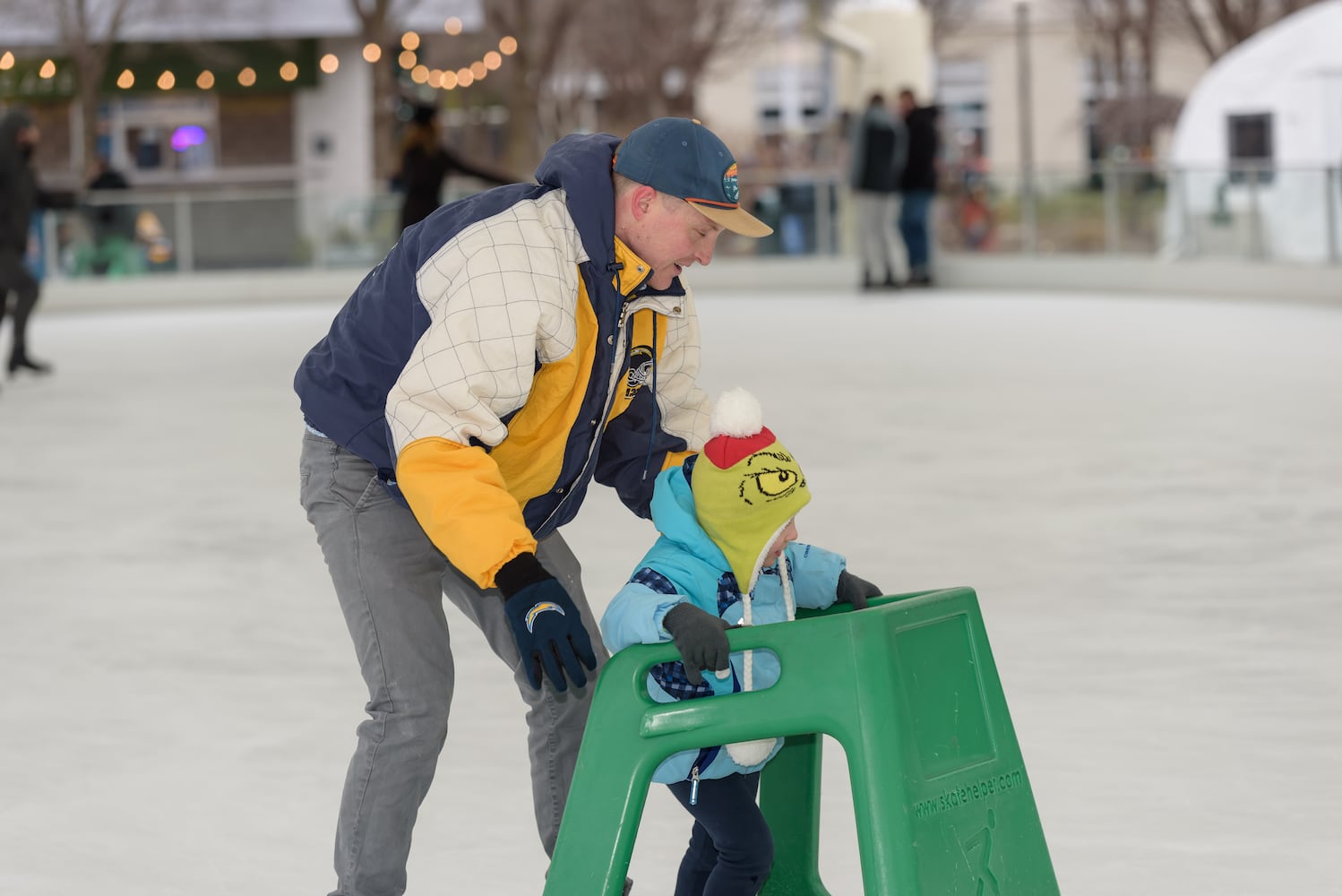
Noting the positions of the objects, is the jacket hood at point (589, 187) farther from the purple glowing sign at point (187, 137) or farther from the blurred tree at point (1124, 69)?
the blurred tree at point (1124, 69)

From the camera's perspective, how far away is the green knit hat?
2.52 meters

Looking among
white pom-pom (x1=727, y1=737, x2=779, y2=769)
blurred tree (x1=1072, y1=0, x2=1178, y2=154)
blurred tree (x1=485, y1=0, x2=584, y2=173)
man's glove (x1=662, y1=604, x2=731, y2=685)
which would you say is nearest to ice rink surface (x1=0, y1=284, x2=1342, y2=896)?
white pom-pom (x1=727, y1=737, x2=779, y2=769)

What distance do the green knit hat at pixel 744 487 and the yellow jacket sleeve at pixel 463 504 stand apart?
0.25 m

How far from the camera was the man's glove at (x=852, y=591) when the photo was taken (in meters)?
2.66

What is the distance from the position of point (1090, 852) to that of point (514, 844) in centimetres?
96

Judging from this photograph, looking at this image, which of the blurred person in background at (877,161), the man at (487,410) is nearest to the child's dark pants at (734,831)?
the man at (487,410)

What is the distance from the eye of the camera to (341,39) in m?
28.3

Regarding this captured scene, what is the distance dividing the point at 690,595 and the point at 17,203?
29.4 feet

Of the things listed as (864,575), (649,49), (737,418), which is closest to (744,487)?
(737,418)

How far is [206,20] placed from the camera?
86.3 ft

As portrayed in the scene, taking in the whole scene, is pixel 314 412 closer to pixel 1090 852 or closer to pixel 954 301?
pixel 1090 852

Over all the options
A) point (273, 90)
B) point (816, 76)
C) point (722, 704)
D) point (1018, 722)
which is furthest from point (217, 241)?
point (816, 76)

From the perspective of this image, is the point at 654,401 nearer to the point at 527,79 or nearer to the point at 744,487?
the point at 744,487

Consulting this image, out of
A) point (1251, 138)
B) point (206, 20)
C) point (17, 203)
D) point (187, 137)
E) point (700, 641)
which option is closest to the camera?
point (700, 641)
